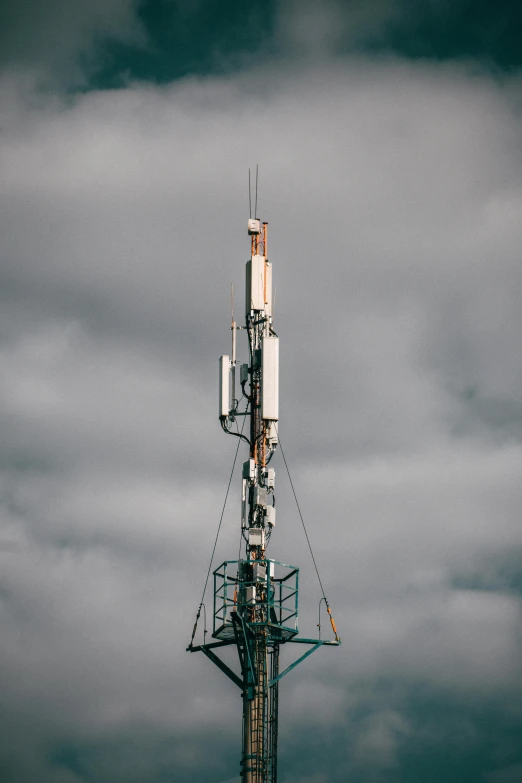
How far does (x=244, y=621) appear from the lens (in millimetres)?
99000

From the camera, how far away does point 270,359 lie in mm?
102250

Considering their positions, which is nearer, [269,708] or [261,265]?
[269,708]

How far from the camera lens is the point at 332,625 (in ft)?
329

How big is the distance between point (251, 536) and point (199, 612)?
16.0ft

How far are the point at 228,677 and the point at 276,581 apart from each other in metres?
5.62

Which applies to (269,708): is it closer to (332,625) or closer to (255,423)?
(332,625)

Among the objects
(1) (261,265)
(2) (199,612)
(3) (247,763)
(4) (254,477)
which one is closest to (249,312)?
(1) (261,265)

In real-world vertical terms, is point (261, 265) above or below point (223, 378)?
above

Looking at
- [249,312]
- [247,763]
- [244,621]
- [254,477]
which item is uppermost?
[249,312]

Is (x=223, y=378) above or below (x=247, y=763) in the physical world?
above

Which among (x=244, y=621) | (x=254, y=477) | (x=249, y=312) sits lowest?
(x=244, y=621)

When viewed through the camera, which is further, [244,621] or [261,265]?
[261,265]

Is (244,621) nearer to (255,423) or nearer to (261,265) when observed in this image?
(255,423)

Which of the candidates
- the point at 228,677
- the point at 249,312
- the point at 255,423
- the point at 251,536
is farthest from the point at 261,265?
the point at 228,677
